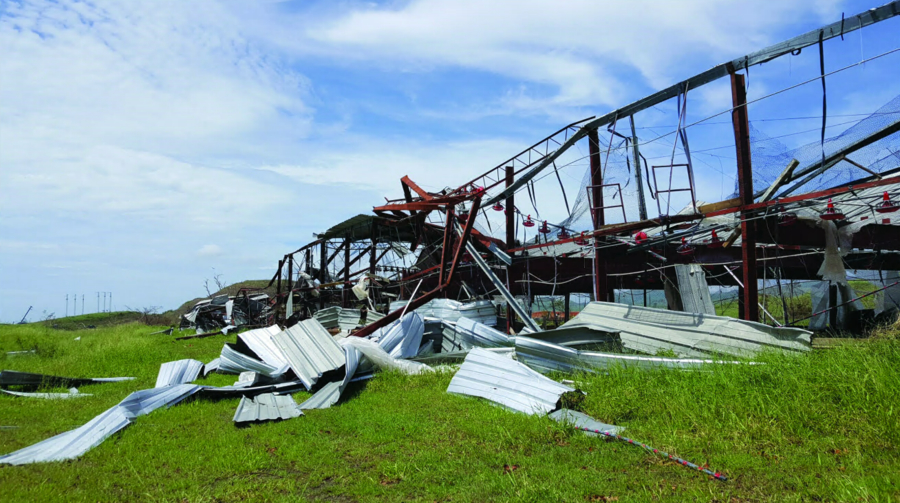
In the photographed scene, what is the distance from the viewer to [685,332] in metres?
8.19

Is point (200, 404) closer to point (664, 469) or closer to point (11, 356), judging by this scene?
Result: point (664, 469)

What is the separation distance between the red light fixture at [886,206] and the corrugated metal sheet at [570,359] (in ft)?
11.6

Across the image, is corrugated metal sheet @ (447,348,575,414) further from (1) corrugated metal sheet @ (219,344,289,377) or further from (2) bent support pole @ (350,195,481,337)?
(2) bent support pole @ (350,195,481,337)

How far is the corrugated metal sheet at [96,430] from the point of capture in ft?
15.8

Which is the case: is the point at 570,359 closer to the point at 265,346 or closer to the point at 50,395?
the point at 265,346

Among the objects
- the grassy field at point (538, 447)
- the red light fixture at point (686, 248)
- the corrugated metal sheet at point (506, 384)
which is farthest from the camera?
the red light fixture at point (686, 248)

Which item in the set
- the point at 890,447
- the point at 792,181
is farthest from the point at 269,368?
the point at 792,181

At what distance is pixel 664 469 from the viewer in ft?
13.4

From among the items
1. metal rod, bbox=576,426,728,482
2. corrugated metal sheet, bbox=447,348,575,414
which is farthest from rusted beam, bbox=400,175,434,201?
metal rod, bbox=576,426,728,482

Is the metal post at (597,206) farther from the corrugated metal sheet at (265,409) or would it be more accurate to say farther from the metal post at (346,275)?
the metal post at (346,275)

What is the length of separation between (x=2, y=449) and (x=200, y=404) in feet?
6.88

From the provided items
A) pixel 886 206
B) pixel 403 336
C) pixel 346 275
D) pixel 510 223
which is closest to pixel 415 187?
pixel 510 223

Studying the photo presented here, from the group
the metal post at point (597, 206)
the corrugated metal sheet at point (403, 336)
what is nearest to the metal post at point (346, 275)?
the corrugated metal sheet at point (403, 336)

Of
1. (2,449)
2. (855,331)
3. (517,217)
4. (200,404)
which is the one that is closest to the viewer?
(2,449)
